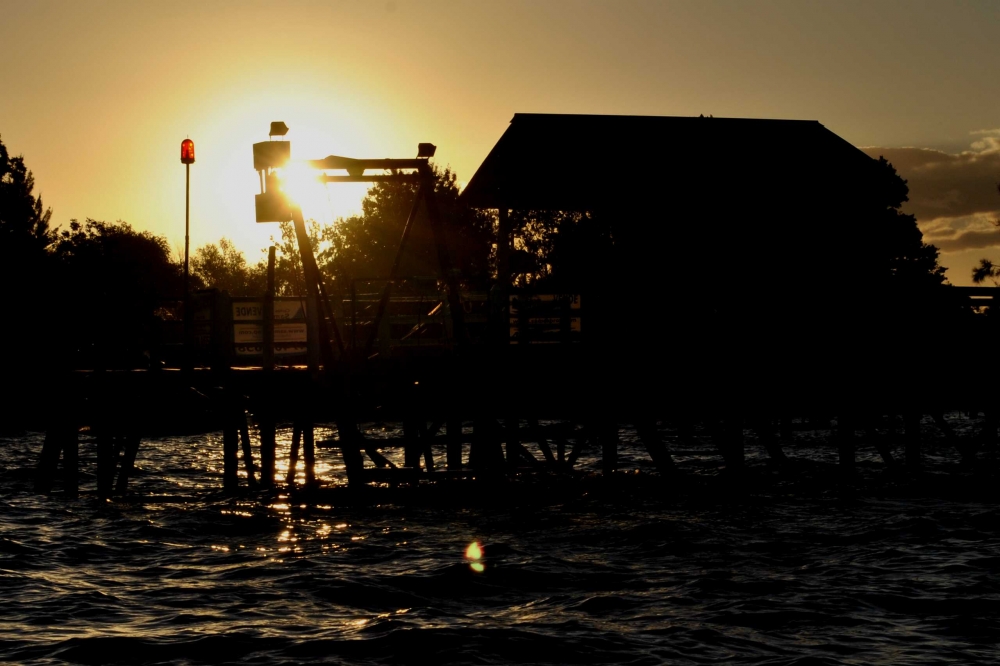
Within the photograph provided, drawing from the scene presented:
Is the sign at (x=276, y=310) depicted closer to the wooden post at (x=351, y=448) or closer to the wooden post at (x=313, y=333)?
the wooden post at (x=313, y=333)

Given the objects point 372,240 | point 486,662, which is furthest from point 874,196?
point 372,240

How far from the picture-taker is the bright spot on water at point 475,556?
1503cm

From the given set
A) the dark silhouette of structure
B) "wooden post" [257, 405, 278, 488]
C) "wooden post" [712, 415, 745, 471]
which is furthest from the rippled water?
the dark silhouette of structure

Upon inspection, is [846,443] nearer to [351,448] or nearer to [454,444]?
[454,444]

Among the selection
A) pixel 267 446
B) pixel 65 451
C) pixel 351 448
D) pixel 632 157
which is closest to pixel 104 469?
pixel 65 451

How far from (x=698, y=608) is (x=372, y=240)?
68.4 m

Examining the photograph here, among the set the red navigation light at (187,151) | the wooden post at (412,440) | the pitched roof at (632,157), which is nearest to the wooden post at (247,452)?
the wooden post at (412,440)

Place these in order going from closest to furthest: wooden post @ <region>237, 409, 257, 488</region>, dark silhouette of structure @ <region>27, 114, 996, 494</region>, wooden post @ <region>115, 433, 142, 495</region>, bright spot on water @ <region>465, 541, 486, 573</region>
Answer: bright spot on water @ <region>465, 541, 486, 573</region>
dark silhouette of structure @ <region>27, 114, 996, 494</region>
wooden post @ <region>115, 433, 142, 495</region>
wooden post @ <region>237, 409, 257, 488</region>

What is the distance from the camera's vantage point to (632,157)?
42.9 meters

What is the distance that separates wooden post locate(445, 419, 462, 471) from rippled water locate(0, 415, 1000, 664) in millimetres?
→ 1652

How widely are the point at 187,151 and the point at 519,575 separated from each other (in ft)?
141

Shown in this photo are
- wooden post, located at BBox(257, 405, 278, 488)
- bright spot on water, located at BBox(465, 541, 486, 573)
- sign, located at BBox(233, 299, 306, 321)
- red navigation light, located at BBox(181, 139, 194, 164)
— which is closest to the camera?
bright spot on water, located at BBox(465, 541, 486, 573)

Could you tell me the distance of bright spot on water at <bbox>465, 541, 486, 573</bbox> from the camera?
49.3 ft

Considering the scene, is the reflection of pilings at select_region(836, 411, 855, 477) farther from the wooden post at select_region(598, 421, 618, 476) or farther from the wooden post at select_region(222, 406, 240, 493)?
the wooden post at select_region(222, 406, 240, 493)
